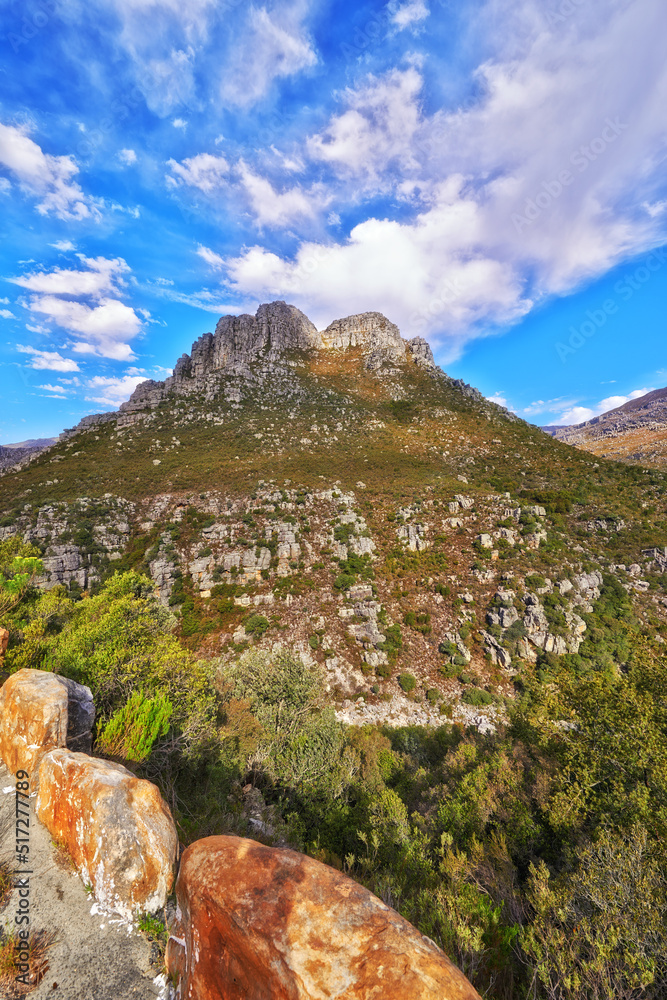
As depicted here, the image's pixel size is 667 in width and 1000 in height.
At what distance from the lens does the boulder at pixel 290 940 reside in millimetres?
2902

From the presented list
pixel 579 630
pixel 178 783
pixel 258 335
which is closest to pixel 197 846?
pixel 178 783

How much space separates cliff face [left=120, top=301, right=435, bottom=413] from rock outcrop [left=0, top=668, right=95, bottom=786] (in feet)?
232

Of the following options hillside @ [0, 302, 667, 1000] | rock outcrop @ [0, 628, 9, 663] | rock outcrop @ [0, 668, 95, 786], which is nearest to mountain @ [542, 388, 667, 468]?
hillside @ [0, 302, 667, 1000]

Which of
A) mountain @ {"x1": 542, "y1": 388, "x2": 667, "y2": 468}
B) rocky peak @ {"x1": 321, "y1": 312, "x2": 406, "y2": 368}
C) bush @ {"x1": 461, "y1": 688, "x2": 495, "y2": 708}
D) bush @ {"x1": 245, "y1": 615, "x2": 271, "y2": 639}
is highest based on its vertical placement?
rocky peak @ {"x1": 321, "y1": 312, "x2": 406, "y2": 368}

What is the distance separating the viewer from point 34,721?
6.87 m

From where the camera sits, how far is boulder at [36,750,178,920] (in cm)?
479

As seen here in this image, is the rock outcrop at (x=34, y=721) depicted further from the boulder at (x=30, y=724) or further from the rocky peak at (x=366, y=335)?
the rocky peak at (x=366, y=335)

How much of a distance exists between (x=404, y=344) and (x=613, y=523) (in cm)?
7015

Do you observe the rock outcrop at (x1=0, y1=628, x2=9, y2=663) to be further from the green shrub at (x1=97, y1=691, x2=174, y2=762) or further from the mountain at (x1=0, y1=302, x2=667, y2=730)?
the mountain at (x1=0, y1=302, x2=667, y2=730)

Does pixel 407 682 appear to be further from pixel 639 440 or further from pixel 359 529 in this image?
pixel 639 440

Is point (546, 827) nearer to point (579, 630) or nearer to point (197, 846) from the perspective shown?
point (197, 846)

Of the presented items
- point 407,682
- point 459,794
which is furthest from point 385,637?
point 459,794

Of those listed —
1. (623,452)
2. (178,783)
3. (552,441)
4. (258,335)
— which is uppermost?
(258,335)

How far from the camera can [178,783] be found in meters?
12.2
